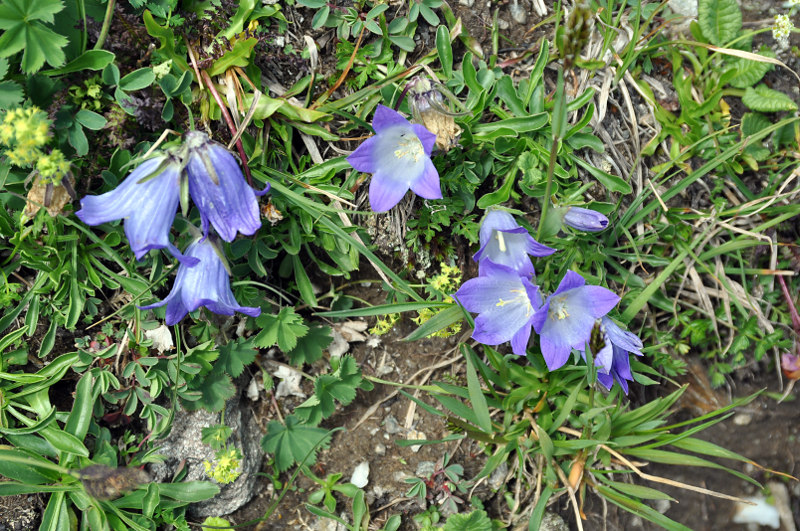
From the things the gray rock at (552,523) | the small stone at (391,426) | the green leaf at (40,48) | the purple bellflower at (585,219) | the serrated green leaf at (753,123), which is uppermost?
the green leaf at (40,48)

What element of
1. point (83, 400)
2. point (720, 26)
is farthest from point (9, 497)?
point (720, 26)

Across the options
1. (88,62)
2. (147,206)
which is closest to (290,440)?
(147,206)

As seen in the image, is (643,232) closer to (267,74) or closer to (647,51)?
(647,51)

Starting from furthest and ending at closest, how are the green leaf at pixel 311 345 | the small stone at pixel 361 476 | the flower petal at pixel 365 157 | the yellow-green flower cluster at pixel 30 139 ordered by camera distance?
the small stone at pixel 361 476
the green leaf at pixel 311 345
the flower petal at pixel 365 157
the yellow-green flower cluster at pixel 30 139

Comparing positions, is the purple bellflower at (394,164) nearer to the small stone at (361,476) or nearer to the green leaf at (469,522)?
the small stone at (361,476)

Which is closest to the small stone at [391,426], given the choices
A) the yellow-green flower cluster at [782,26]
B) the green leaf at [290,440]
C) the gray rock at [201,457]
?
the green leaf at [290,440]

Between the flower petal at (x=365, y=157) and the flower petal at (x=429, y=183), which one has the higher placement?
the flower petal at (x=365, y=157)

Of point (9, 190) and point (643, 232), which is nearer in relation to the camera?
point (9, 190)
